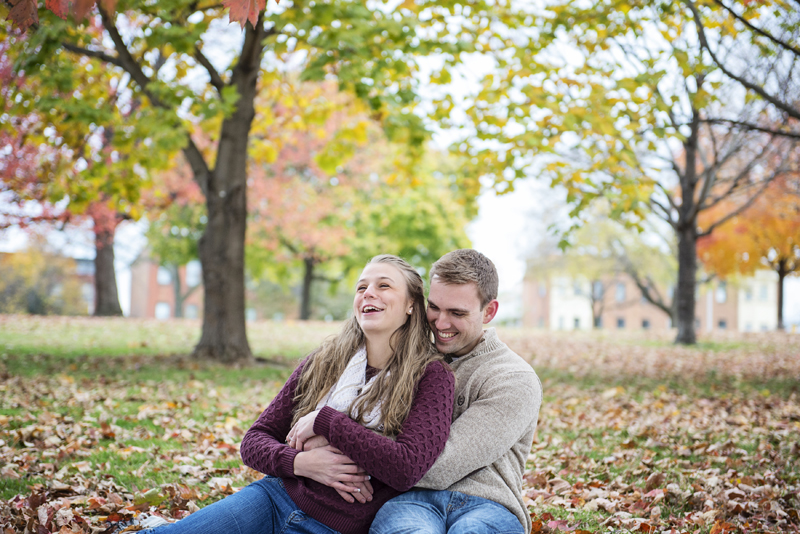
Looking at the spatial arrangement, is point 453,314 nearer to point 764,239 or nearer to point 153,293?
point 764,239

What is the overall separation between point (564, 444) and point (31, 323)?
622 inches

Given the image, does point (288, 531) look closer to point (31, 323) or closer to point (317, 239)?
point (31, 323)

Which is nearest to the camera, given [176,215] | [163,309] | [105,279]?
[105,279]

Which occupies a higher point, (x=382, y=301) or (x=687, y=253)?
(x=687, y=253)

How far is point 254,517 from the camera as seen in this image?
2.74 m

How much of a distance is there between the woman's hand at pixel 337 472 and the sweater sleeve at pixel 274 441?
0.39 feet

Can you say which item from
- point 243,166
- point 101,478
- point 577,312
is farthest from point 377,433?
point 577,312

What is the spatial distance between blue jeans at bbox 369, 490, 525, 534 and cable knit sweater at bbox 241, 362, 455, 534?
104mm

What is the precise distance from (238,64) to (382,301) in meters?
8.46

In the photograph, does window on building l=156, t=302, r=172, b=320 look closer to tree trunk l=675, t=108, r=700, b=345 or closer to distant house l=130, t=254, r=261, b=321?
distant house l=130, t=254, r=261, b=321

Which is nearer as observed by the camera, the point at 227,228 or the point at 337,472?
the point at 337,472

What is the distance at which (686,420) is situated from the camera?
677 cm

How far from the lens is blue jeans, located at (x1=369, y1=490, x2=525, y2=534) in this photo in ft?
8.09

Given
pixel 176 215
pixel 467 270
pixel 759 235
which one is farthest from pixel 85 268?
pixel 467 270
